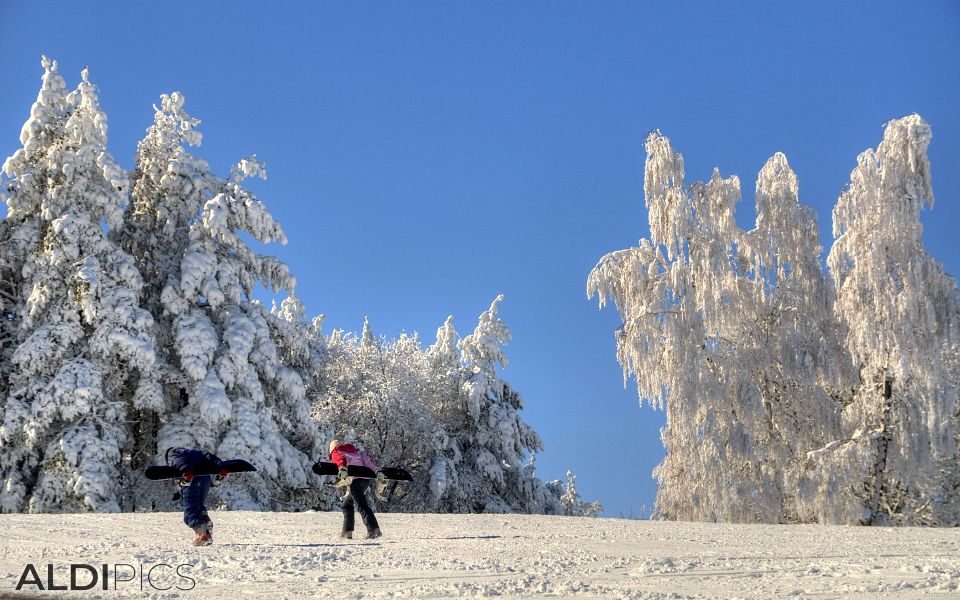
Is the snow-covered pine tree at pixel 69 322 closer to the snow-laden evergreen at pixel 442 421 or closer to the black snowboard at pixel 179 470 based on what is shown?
the snow-laden evergreen at pixel 442 421

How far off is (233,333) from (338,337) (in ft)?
68.2

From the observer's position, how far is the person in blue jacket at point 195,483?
1085cm

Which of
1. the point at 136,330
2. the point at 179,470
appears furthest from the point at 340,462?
the point at 136,330

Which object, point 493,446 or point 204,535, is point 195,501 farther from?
point 493,446

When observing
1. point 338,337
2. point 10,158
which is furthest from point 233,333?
point 338,337

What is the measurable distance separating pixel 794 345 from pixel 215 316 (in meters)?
17.2

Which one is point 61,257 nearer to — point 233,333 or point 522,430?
point 233,333

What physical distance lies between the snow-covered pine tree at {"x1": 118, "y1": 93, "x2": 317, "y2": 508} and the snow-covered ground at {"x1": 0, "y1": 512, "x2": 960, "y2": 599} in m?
10.5

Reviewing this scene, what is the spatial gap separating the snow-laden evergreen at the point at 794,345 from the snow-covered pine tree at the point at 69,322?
44.2ft

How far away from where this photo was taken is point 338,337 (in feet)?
152

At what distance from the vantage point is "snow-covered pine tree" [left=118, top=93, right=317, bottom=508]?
24.5m

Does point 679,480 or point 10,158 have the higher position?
point 10,158

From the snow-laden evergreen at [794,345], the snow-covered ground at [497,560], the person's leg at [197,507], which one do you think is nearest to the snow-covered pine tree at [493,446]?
the snow-laden evergreen at [794,345]

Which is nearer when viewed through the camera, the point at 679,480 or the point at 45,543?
the point at 45,543
